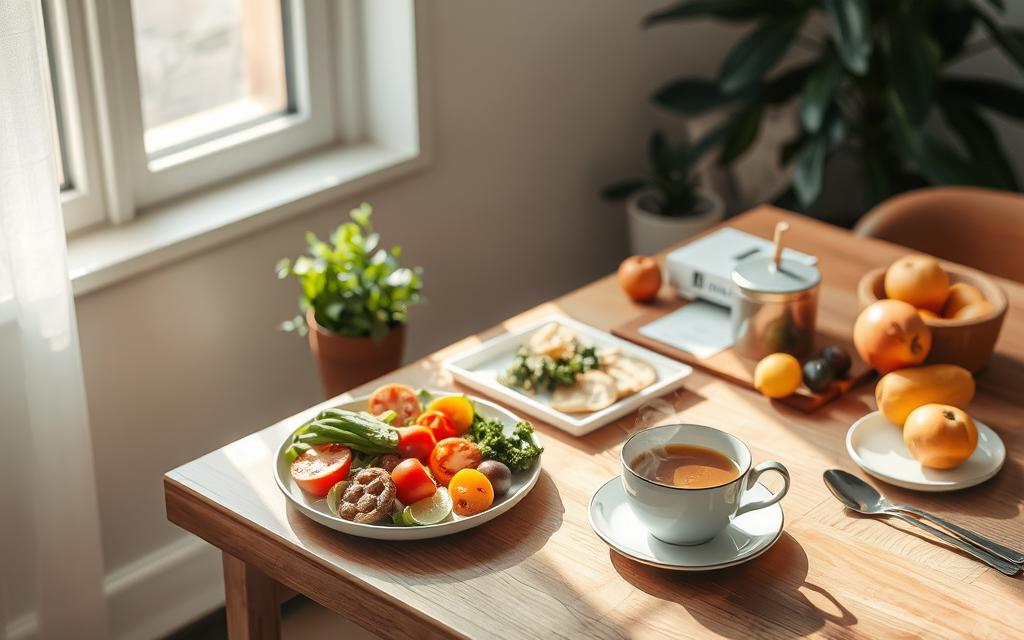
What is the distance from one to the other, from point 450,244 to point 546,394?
3.73 feet

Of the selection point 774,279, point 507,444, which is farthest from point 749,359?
point 507,444

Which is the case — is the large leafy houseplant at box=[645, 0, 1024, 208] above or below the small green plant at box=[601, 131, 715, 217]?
above

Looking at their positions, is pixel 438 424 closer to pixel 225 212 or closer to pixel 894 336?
pixel 894 336

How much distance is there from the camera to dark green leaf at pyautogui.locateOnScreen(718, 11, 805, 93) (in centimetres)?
267

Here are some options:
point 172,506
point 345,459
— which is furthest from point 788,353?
point 172,506

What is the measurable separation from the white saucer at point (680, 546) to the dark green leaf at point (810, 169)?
1367 mm

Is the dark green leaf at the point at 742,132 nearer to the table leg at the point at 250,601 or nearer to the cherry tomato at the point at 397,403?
the cherry tomato at the point at 397,403

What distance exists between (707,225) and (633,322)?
112cm

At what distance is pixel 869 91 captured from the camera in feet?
9.34

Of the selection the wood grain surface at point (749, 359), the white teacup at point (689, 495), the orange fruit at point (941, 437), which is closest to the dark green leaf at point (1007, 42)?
the wood grain surface at point (749, 359)

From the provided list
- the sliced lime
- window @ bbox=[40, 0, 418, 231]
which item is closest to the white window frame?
window @ bbox=[40, 0, 418, 231]

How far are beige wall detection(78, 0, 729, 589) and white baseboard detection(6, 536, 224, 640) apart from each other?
0.10ft

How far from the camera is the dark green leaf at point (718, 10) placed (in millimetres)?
2725

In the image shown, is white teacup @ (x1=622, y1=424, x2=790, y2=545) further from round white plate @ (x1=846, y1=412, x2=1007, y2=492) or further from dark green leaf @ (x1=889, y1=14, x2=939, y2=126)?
dark green leaf @ (x1=889, y1=14, x2=939, y2=126)
